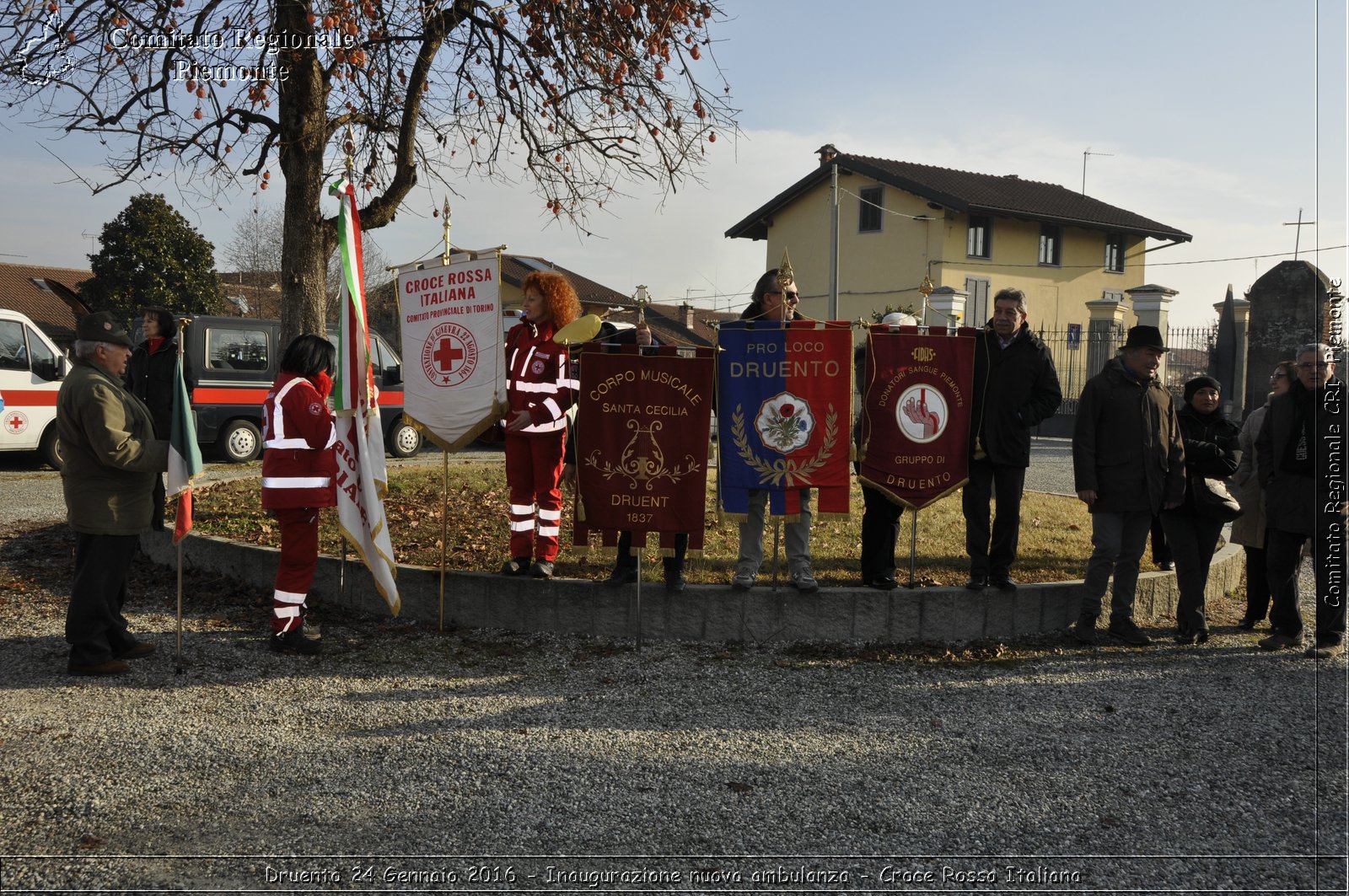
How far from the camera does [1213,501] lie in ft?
23.2

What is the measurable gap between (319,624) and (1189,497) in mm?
6067

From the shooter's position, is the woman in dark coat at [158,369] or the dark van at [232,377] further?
the dark van at [232,377]

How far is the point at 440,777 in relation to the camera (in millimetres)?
4414

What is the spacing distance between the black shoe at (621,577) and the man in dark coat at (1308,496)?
4.24 meters

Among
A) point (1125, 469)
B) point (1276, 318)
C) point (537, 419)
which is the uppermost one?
point (1276, 318)

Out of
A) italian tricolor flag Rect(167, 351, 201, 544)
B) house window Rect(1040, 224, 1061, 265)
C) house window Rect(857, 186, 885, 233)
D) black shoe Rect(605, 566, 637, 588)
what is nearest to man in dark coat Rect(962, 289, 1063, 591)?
black shoe Rect(605, 566, 637, 588)

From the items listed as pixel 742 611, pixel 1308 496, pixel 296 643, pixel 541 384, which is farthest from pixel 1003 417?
pixel 296 643

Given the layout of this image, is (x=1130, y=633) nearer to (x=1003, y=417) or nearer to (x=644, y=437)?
(x=1003, y=417)

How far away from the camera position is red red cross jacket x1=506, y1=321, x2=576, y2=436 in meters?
7.22

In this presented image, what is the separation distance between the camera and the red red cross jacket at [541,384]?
23.7 feet

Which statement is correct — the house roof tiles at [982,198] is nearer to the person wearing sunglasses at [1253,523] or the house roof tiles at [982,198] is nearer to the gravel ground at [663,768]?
the person wearing sunglasses at [1253,523]

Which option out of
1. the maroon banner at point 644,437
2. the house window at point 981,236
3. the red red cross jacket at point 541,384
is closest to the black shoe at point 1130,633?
the maroon banner at point 644,437

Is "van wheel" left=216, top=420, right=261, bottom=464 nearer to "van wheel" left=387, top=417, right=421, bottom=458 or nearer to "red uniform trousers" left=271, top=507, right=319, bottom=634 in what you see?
"van wheel" left=387, top=417, right=421, bottom=458

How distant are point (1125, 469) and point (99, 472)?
6.39m
